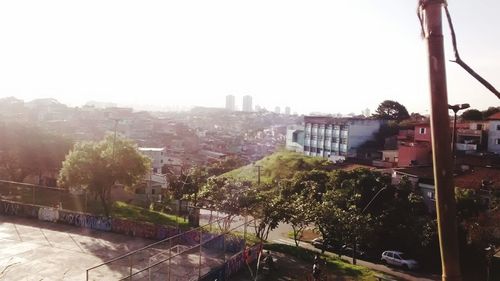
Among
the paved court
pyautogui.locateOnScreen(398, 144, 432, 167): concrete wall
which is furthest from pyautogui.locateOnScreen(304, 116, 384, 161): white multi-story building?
the paved court

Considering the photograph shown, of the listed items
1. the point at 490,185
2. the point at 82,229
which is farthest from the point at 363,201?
the point at 82,229

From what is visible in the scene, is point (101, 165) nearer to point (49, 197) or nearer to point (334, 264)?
point (49, 197)

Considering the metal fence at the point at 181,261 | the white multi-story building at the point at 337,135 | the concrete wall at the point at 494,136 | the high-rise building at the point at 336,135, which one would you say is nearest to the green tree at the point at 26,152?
the metal fence at the point at 181,261

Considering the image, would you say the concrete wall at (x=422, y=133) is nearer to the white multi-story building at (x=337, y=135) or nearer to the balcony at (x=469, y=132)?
the balcony at (x=469, y=132)

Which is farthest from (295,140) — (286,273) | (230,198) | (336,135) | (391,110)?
(286,273)

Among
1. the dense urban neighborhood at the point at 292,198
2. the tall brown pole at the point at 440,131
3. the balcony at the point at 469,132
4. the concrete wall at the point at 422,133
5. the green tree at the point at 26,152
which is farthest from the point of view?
the concrete wall at the point at 422,133

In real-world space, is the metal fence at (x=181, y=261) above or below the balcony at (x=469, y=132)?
below

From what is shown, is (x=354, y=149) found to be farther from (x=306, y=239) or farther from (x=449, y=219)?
(x=449, y=219)
